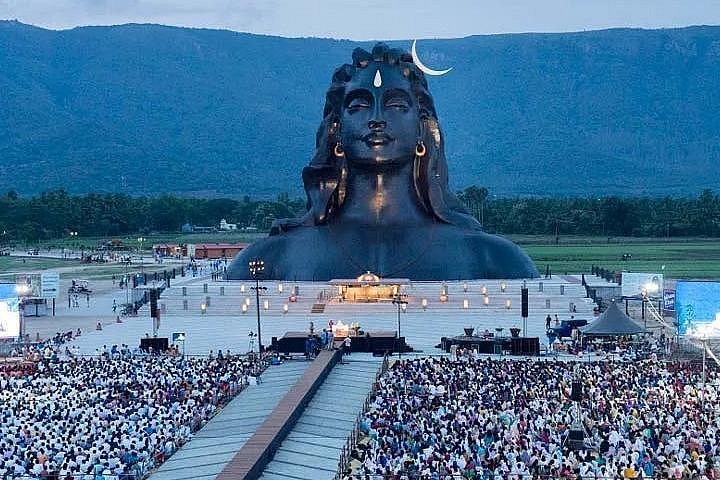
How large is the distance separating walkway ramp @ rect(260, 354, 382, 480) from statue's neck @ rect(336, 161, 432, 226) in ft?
56.4

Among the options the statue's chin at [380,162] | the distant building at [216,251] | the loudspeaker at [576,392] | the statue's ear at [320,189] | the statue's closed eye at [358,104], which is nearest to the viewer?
the loudspeaker at [576,392]

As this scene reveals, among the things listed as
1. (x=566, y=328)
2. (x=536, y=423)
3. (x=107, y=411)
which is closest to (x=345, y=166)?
(x=566, y=328)

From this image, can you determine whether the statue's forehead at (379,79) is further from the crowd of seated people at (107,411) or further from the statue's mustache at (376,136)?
the crowd of seated people at (107,411)

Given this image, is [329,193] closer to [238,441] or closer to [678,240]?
[238,441]

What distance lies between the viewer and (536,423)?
2819 cm

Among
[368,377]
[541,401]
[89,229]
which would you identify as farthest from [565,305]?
[89,229]

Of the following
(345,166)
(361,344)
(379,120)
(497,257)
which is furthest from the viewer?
(497,257)

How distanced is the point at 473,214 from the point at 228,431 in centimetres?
9529

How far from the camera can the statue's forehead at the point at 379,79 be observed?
182ft

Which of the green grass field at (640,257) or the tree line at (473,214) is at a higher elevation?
the tree line at (473,214)

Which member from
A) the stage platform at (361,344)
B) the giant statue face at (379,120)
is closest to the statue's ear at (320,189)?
the giant statue face at (379,120)

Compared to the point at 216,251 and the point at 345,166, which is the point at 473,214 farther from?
the point at 345,166

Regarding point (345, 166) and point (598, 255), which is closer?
point (345, 166)

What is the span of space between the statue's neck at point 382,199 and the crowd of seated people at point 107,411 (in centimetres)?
1675
